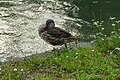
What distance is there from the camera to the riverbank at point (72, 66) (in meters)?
7.29

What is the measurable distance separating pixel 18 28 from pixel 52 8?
99.7 inches

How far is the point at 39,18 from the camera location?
1385 cm

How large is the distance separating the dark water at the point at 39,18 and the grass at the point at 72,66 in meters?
1.66

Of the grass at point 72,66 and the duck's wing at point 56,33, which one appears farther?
the duck's wing at point 56,33

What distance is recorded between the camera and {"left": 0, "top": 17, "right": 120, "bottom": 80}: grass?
729cm

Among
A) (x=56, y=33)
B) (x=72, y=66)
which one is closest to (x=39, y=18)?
(x=56, y=33)

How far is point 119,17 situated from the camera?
1440 cm

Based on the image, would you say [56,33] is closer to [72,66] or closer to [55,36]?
[55,36]

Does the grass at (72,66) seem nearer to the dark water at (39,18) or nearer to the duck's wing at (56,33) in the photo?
the duck's wing at (56,33)

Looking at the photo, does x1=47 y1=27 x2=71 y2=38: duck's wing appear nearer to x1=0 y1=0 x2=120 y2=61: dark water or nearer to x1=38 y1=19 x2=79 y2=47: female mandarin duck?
x1=38 y1=19 x2=79 y2=47: female mandarin duck

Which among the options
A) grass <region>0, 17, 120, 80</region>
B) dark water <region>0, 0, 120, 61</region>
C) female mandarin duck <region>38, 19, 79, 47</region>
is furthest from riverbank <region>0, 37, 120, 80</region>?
dark water <region>0, 0, 120, 61</region>

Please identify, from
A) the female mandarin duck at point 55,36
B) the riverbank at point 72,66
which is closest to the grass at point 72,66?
the riverbank at point 72,66

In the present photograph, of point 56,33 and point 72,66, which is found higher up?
point 56,33

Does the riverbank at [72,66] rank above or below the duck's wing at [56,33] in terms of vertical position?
below
